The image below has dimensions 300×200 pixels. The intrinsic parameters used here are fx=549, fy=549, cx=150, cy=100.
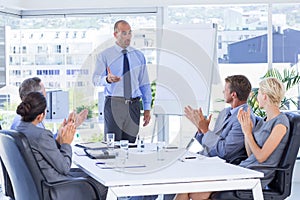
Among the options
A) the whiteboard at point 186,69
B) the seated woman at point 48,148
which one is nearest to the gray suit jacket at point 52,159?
the seated woman at point 48,148

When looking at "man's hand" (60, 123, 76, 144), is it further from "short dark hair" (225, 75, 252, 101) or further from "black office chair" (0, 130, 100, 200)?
"short dark hair" (225, 75, 252, 101)

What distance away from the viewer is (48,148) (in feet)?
11.1

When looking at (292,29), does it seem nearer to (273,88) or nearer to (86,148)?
(273,88)

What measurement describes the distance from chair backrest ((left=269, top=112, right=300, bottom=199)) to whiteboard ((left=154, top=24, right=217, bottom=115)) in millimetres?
2247

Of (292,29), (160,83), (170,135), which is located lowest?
(170,135)

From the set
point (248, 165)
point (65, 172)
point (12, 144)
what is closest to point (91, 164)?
point (65, 172)

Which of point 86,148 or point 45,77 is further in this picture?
point 45,77

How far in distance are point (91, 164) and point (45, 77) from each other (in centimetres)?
341

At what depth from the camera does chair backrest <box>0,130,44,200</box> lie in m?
3.26

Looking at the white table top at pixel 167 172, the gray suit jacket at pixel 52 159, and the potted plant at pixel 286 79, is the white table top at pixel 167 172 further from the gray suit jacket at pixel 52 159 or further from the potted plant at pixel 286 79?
the potted plant at pixel 286 79

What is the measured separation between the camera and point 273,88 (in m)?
3.83

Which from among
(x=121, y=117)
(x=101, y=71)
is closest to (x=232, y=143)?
(x=121, y=117)

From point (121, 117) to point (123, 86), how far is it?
0.99ft

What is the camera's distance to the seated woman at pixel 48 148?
133 inches
